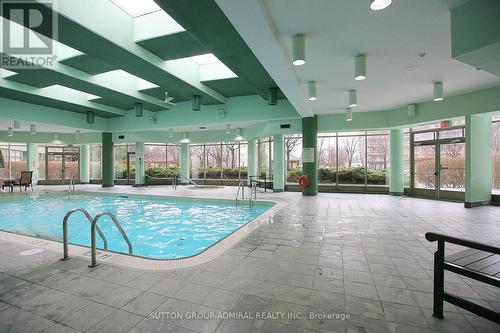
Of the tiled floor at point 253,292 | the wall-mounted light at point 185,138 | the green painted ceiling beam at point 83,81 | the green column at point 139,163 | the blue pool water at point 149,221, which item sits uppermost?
the green painted ceiling beam at point 83,81

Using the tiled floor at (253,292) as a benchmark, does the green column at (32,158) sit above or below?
above

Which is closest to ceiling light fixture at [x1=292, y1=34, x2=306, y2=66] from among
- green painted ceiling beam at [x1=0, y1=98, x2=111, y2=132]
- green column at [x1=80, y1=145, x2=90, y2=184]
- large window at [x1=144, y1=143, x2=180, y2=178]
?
green painted ceiling beam at [x1=0, y1=98, x2=111, y2=132]

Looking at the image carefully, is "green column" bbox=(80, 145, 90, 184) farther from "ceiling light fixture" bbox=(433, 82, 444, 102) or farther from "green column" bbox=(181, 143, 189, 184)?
"ceiling light fixture" bbox=(433, 82, 444, 102)

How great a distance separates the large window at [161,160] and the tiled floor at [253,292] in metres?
12.5

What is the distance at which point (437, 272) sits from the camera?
1850 millimetres

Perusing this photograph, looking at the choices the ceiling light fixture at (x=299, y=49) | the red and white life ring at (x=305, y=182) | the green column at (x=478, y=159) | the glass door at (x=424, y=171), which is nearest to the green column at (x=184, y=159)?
the red and white life ring at (x=305, y=182)

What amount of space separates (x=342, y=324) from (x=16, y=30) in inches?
309

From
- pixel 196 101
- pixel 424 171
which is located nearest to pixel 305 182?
pixel 424 171

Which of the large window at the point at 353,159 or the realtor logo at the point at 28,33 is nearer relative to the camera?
A: the realtor logo at the point at 28,33

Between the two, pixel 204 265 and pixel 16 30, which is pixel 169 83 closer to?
pixel 16 30

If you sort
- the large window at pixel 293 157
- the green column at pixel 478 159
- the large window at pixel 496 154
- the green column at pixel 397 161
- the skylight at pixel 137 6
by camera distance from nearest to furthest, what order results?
the skylight at pixel 137 6 → the green column at pixel 478 159 → the large window at pixel 496 154 → the green column at pixel 397 161 → the large window at pixel 293 157

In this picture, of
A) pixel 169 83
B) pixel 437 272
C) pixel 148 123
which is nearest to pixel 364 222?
pixel 437 272

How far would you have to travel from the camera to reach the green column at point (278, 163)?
34.2ft

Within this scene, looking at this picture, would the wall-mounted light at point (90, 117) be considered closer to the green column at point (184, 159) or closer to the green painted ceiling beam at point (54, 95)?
the green painted ceiling beam at point (54, 95)
